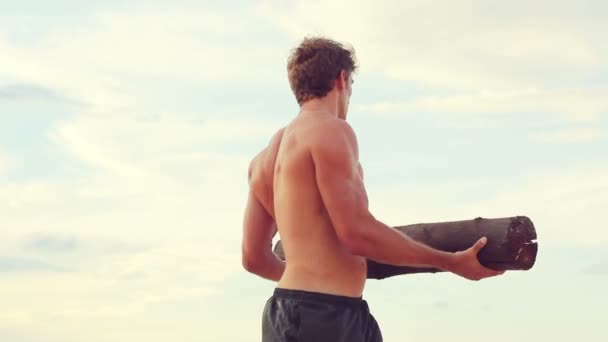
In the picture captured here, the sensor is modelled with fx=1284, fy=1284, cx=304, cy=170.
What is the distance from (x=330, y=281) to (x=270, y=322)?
53cm

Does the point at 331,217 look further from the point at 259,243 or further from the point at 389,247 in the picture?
the point at 259,243

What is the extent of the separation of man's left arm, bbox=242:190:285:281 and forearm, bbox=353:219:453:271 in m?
1.28

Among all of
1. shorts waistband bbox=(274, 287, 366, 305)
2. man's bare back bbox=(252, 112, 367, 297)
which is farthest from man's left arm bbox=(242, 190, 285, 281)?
shorts waistband bbox=(274, 287, 366, 305)

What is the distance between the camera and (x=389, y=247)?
7.78 metres

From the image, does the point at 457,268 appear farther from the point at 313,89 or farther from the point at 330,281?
the point at 313,89

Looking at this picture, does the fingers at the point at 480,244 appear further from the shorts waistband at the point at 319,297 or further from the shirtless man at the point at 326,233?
the shorts waistband at the point at 319,297

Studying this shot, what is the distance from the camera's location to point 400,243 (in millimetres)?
7809

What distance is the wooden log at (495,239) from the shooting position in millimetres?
8078

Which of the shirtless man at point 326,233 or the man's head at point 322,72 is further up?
the man's head at point 322,72

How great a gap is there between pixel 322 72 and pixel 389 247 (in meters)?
1.26

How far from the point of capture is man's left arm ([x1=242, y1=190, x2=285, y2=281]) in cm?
888

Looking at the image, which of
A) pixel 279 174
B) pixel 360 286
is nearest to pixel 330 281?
pixel 360 286

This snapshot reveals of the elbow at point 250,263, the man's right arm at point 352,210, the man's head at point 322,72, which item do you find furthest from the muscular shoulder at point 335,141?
the elbow at point 250,263

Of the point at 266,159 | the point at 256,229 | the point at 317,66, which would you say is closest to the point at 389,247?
the point at 266,159
